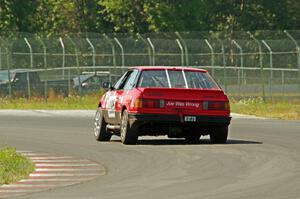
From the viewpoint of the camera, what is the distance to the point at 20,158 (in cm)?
1823

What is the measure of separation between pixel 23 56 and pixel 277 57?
34.7 ft

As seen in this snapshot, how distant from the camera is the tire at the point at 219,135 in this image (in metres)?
21.8

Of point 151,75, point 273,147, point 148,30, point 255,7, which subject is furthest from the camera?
point 255,7

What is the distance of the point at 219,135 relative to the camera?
21.9 metres

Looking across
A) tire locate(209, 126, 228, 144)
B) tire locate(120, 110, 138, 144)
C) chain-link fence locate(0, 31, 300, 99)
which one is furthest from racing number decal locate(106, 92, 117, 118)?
chain-link fence locate(0, 31, 300, 99)

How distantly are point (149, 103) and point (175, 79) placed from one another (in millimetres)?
1122

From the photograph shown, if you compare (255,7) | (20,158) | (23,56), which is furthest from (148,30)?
(20,158)

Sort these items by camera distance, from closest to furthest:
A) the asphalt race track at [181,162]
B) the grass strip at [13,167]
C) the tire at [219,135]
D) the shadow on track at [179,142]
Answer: the asphalt race track at [181,162] < the grass strip at [13,167] < the tire at [219,135] < the shadow on track at [179,142]

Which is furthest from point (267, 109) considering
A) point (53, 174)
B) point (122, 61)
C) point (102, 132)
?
point (53, 174)

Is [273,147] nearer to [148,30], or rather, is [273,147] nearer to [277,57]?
[277,57]

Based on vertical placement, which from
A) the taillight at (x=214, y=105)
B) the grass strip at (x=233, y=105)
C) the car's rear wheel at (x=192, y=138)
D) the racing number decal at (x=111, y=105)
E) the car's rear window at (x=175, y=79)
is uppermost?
the car's rear window at (x=175, y=79)

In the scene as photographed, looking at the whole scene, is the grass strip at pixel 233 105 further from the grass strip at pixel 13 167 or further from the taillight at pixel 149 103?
the grass strip at pixel 13 167

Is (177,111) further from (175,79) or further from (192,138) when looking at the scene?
(192,138)

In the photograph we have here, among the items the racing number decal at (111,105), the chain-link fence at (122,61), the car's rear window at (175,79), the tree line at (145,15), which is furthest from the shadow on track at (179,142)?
the tree line at (145,15)
